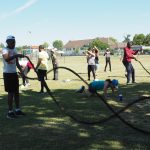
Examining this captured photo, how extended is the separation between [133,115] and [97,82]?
9.33 feet

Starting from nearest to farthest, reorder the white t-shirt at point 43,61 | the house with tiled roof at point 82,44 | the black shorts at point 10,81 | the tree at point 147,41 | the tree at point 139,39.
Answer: the black shorts at point 10,81
the white t-shirt at point 43,61
the tree at point 147,41
the tree at point 139,39
the house with tiled roof at point 82,44

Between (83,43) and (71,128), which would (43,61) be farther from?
(83,43)

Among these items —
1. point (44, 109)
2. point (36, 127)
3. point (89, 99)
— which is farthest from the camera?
point (89, 99)

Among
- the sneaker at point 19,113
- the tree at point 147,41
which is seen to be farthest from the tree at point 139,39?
the sneaker at point 19,113

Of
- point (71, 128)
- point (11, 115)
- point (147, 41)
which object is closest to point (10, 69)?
point (11, 115)

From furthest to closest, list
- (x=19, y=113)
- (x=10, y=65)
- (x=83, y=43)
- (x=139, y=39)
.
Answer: (x=83, y=43) → (x=139, y=39) → (x=19, y=113) → (x=10, y=65)

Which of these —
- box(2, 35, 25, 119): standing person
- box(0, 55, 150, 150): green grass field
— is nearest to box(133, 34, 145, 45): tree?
box(0, 55, 150, 150): green grass field

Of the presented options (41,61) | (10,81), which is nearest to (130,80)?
(41,61)

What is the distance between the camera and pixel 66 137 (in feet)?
22.7

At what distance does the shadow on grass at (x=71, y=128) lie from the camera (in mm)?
6469

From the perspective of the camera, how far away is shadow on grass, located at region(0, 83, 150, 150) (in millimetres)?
6469

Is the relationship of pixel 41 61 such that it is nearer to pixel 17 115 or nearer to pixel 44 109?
pixel 44 109

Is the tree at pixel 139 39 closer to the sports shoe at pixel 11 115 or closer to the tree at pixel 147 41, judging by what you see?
the tree at pixel 147 41

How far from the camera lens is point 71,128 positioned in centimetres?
762
